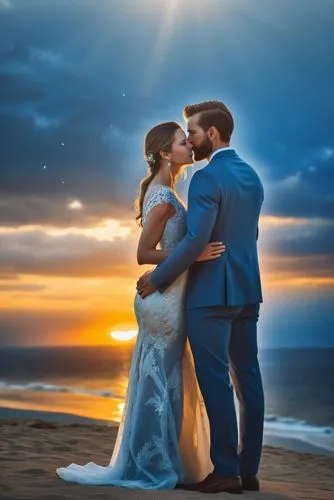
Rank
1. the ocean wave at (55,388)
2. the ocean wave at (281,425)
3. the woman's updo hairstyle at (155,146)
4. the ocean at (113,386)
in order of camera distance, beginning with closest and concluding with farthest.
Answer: the woman's updo hairstyle at (155,146) → the ocean wave at (281,425) → the ocean at (113,386) → the ocean wave at (55,388)

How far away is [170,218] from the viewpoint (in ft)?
13.3

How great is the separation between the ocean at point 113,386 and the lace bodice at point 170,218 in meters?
5.37

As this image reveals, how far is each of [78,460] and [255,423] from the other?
1746mm

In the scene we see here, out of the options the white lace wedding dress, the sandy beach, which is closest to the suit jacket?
the white lace wedding dress

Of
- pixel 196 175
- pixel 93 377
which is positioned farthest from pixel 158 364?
pixel 93 377

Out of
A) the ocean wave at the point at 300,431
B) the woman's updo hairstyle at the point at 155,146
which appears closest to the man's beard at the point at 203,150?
the woman's updo hairstyle at the point at 155,146

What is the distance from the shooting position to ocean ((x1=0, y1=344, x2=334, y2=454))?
34.7 ft

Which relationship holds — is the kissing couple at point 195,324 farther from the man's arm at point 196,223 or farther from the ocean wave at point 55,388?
the ocean wave at point 55,388

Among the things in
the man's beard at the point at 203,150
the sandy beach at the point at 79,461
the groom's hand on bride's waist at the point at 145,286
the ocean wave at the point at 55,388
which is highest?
the ocean wave at the point at 55,388

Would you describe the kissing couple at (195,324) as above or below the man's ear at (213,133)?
below

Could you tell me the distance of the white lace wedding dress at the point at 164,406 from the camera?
13.1 feet

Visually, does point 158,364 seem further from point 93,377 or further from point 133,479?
point 93,377

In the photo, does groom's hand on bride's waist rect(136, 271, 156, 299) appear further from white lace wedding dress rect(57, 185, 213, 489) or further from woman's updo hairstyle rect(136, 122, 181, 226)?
woman's updo hairstyle rect(136, 122, 181, 226)

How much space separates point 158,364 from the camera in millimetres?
4059
